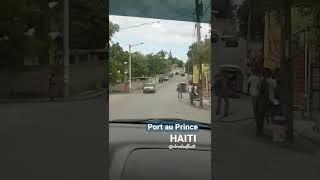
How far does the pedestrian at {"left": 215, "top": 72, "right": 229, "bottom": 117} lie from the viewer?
3439mm

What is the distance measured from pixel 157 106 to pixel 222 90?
0.93 ft

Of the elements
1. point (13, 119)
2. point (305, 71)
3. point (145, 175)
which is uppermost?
point (305, 71)

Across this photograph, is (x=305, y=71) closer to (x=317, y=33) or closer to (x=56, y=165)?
(x=317, y=33)

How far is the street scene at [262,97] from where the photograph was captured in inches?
135

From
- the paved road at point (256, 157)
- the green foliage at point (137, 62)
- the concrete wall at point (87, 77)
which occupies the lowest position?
the paved road at point (256, 157)

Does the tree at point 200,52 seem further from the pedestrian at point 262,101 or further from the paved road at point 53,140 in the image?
the paved road at point 53,140

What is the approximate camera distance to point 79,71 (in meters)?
3.46

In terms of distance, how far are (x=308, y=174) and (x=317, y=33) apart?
0.60 metres

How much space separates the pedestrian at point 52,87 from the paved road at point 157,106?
242mm

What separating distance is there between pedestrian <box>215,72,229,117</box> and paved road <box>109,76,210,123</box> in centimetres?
7

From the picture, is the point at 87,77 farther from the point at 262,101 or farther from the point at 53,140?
the point at 262,101

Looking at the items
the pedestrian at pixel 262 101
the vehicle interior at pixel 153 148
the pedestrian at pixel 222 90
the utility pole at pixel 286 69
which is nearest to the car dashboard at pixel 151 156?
the vehicle interior at pixel 153 148

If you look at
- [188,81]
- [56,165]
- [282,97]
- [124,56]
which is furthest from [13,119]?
[282,97]

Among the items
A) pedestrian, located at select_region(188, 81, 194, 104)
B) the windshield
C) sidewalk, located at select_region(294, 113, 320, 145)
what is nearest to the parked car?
the windshield
